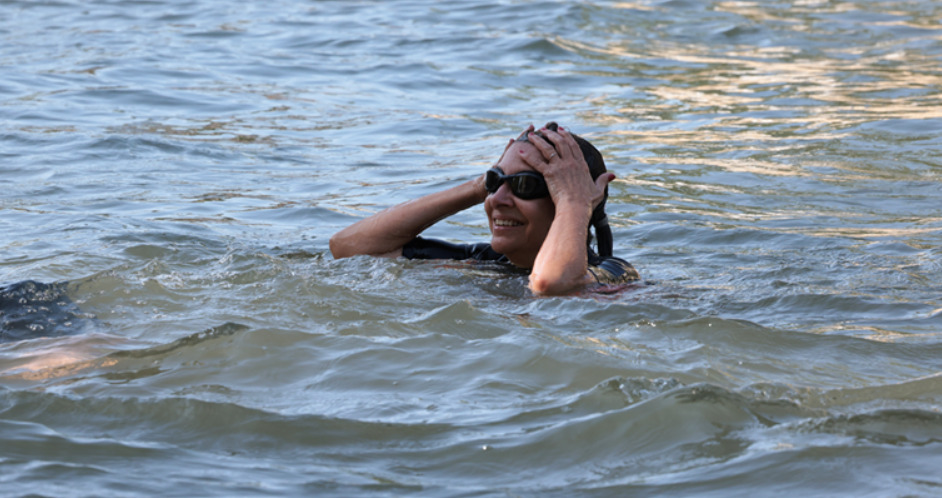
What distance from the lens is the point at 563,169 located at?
4.61m

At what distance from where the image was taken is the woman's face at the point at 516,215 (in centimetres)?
470

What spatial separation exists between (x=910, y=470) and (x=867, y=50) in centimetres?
1243

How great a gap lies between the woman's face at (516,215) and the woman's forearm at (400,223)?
256mm

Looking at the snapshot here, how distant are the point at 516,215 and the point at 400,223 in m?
0.68

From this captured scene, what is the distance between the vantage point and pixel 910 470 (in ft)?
9.43

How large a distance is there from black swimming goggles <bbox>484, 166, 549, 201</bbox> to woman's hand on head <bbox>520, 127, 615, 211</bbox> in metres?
0.05

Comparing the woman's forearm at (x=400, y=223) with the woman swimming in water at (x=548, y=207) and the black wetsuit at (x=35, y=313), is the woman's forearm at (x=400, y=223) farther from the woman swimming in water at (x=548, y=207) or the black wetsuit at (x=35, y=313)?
the black wetsuit at (x=35, y=313)

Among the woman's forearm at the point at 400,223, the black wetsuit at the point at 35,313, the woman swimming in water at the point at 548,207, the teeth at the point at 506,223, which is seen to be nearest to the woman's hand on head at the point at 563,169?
the woman swimming in water at the point at 548,207

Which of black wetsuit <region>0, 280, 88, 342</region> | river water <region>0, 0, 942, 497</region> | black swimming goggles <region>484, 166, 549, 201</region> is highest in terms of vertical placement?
black swimming goggles <region>484, 166, 549, 201</region>

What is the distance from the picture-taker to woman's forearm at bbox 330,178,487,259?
16.6 feet

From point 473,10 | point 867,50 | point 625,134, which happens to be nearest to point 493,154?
point 625,134

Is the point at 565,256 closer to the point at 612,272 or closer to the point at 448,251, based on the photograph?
the point at 612,272

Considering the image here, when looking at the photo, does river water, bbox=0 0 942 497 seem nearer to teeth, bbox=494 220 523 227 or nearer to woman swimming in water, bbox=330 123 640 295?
woman swimming in water, bbox=330 123 640 295

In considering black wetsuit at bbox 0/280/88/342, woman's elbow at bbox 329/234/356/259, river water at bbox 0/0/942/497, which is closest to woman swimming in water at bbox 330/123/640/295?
river water at bbox 0/0/942/497
